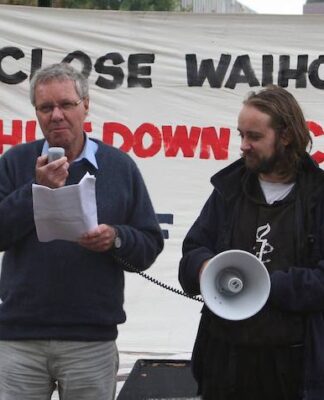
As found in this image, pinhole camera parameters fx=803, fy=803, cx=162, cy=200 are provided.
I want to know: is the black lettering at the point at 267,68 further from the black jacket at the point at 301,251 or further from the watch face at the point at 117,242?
the watch face at the point at 117,242

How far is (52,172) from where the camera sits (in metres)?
2.32

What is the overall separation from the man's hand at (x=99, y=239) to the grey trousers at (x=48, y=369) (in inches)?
13.3

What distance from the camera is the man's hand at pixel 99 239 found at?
8.02 ft

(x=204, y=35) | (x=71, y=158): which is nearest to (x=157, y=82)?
(x=204, y=35)

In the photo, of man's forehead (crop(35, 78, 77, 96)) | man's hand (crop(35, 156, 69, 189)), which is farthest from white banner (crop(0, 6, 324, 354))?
man's hand (crop(35, 156, 69, 189))

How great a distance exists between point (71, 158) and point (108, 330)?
1.90ft

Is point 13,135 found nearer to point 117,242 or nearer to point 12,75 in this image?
point 12,75

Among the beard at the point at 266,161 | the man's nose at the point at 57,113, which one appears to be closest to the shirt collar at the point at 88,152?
the man's nose at the point at 57,113

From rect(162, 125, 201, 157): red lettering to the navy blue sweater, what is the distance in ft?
7.35

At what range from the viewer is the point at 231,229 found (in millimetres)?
2525

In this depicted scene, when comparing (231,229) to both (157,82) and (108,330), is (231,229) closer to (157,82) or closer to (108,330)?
(108,330)

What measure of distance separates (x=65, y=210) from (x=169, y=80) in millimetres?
2622

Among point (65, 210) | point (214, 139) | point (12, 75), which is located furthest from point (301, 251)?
point (12, 75)

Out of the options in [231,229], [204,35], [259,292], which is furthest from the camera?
[204,35]
